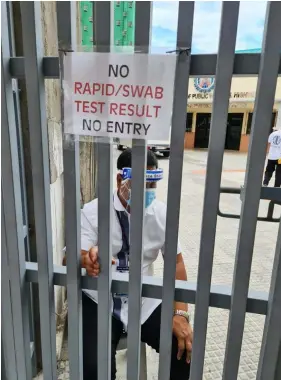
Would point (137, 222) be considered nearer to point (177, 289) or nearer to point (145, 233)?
point (177, 289)

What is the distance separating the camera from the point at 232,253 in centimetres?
374

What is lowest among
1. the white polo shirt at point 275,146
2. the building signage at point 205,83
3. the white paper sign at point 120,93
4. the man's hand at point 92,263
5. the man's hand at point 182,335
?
the man's hand at point 182,335

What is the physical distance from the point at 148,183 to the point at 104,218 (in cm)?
42

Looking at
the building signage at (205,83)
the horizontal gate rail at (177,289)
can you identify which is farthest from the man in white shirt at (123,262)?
the building signage at (205,83)

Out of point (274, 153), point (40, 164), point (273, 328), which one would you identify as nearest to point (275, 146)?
point (274, 153)

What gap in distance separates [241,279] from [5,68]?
0.97 metres

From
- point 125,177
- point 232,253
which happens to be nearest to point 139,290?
point 125,177

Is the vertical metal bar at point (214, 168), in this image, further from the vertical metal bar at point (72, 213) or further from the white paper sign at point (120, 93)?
the vertical metal bar at point (72, 213)

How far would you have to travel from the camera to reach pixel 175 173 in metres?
0.87

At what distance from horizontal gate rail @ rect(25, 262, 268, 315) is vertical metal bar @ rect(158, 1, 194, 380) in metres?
0.04

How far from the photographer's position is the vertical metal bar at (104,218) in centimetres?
82

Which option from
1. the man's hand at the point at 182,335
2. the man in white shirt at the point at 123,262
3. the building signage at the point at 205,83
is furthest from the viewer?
the man in white shirt at the point at 123,262

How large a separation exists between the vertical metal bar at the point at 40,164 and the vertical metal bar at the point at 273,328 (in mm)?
729

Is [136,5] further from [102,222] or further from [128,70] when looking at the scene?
[102,222]
